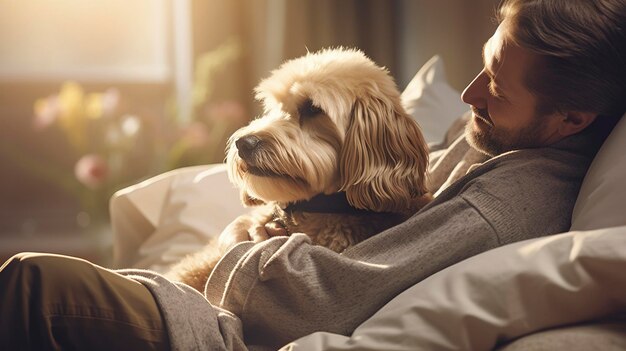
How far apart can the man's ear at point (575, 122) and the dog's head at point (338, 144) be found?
0.33 metres

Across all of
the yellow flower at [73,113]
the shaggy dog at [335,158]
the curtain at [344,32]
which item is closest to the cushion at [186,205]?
the shaggy dog at [335,158]

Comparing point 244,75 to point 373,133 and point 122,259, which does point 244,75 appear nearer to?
point 122,259

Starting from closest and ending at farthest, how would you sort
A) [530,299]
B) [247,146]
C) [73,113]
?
[530,299] → [247,146] → [73,113]

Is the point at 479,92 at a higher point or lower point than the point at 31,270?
higher

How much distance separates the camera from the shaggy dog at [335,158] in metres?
1.62

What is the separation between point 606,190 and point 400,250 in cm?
33

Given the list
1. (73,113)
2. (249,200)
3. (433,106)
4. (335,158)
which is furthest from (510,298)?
(73,113)

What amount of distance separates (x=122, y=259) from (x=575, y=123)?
1.47 m

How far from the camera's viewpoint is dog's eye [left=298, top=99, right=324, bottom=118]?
1687 millimetres

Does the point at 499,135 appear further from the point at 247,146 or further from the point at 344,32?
the point at 344,32

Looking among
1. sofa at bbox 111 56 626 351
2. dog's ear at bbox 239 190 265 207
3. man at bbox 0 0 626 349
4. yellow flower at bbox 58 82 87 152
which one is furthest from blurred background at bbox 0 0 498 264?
sofa at bbox 111 56 626 351

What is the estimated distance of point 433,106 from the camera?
239 centimetres

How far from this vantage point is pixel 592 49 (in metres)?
1.35

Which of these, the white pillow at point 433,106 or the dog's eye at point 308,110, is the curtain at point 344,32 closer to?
the white pillow at point 433,106
